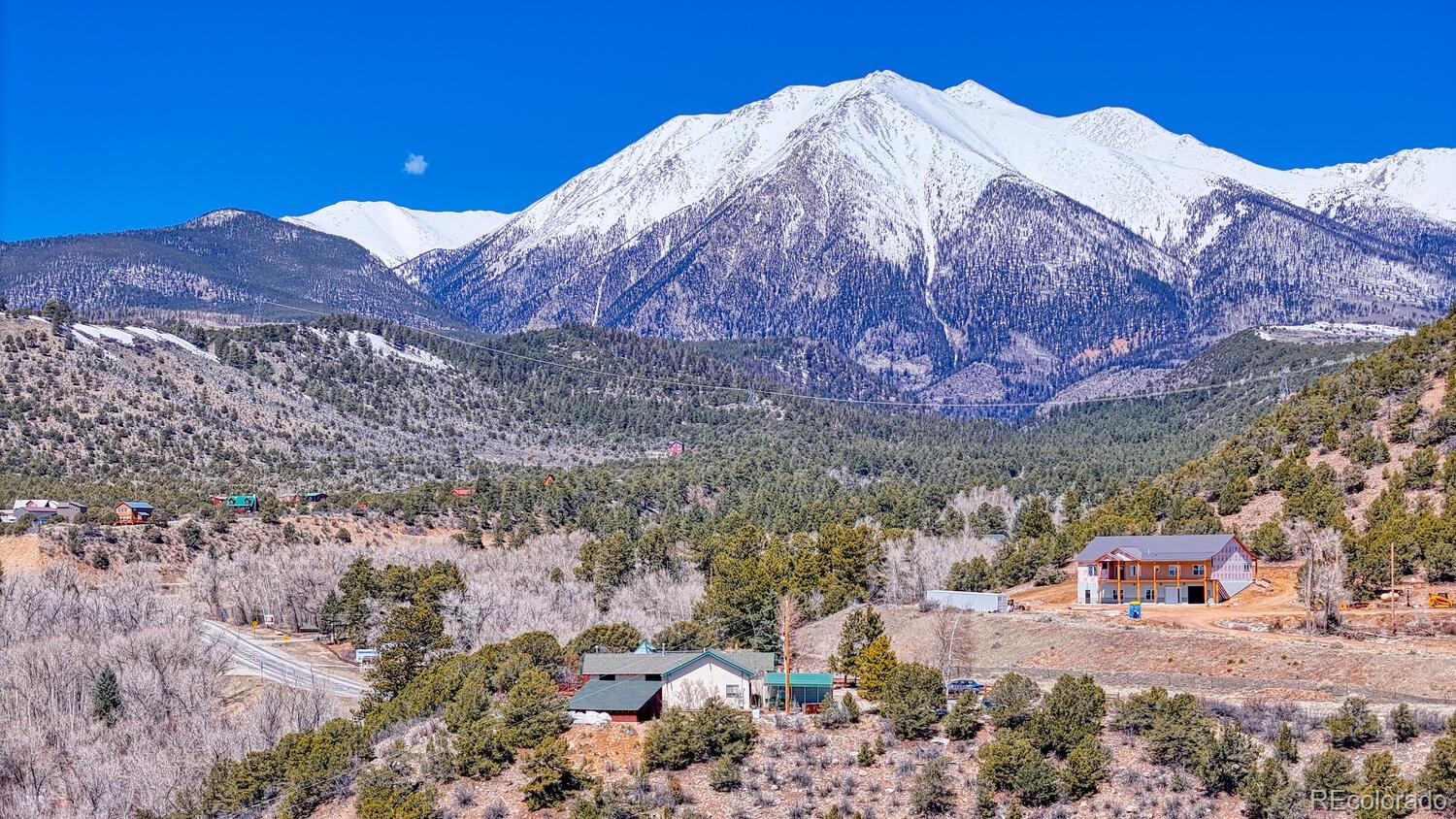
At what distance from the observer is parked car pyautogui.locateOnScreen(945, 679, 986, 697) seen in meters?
62.3

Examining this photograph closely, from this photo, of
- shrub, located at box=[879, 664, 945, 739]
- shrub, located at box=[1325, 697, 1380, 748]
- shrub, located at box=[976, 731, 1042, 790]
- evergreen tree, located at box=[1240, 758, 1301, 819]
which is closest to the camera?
evergreen tree, located at box=[1240, 758, 1301, 819]

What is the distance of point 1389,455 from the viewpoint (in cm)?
9531

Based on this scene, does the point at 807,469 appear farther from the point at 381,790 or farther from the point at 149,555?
the point at 381,790

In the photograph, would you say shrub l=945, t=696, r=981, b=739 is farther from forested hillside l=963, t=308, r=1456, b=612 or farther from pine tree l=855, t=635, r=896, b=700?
forested hillside l=963, t=308, r=1456, b=612

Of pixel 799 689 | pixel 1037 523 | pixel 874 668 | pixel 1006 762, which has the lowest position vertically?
pixel 1006 762

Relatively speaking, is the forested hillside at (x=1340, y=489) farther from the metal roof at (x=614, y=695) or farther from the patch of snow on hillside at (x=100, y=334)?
the patch of snow on hillside at (x=100, y=334)

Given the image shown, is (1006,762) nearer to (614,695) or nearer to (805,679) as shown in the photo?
(805,679)

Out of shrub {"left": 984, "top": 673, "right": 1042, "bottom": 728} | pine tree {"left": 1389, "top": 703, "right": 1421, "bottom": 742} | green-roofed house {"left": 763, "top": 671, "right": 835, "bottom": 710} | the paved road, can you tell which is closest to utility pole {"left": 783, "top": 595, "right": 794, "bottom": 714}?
green-roofed house {"left": 763, "top": 671, "right": 835, "bottom": 710}

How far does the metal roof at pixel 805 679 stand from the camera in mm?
65625

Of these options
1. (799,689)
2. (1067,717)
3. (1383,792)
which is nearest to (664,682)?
(799,689)

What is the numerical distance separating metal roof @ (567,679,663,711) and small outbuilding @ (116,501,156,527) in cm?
6272

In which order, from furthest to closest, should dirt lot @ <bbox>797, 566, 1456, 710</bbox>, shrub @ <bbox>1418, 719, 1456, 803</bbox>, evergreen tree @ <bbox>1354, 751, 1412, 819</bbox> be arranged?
dirt lot @ <bbox>797, 566, 1456, 710</bbox> → shrub @ <bbox>1418, 719, 1456, 803</bbox> → evergreen tree @ <bbox>1354, 751, 1412, 819</bbox>

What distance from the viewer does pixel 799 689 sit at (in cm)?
6600

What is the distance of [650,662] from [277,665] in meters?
32.1
